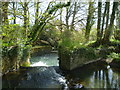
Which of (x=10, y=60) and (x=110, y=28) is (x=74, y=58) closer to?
(x=10, y=60)

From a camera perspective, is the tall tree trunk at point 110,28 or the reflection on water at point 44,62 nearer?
the reflection on water at point 44,62

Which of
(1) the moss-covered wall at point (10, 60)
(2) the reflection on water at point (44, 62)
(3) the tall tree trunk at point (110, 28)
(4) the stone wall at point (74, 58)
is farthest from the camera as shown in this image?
(3) the tall tree trunk at point (110, 28)

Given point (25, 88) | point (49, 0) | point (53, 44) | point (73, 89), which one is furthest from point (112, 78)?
point (53, 44)

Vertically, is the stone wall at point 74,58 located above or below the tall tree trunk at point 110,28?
below

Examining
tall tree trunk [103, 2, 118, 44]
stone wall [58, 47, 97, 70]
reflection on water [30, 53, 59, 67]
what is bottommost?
reflection on water [30, 53, 59, 67]

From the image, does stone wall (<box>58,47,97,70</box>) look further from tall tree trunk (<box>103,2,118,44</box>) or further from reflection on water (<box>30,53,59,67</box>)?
tall tree trunk (<box>103,2,118,44</box>)

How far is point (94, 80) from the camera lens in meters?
4.78

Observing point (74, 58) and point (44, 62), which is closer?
point (74, 58)

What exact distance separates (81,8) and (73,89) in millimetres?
9270

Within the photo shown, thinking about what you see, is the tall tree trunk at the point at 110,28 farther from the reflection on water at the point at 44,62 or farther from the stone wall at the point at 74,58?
the reflection on water at the point at 44,62

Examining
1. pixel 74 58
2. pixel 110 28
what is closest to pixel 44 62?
pixel 74 58

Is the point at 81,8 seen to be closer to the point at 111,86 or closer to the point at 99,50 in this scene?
the point at 99,50

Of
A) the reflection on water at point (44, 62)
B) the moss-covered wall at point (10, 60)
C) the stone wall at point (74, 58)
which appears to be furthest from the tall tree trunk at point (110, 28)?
the moss-covered wall at point (10, 60)

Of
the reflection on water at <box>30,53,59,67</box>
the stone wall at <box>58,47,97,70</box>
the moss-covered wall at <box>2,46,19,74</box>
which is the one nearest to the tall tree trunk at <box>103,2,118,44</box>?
the stone wall at <box>58,47,97,70</box>
